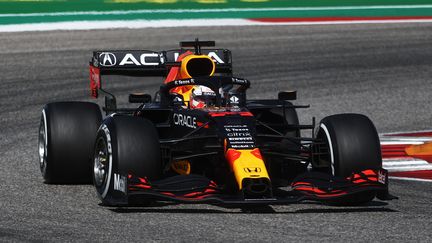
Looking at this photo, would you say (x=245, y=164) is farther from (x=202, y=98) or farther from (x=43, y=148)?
(x=43, y=148)

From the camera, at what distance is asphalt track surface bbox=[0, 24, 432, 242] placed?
975cm

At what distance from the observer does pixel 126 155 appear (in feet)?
34.6

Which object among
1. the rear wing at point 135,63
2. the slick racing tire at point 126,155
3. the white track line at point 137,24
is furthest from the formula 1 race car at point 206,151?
the white track line at point 137,24

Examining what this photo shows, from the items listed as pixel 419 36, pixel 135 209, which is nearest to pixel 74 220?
pixel 135 209

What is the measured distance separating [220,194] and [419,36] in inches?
696

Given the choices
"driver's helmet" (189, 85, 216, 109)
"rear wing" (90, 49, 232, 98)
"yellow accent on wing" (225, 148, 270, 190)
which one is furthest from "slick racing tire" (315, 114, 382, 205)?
"rear wing" (90, 49, 232, 98)

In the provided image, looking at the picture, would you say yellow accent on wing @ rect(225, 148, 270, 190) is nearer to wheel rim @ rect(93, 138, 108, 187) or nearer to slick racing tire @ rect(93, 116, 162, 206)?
slick racing tire @ rect(93, 116, 162, 206)

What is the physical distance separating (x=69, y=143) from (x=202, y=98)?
1.33 meters

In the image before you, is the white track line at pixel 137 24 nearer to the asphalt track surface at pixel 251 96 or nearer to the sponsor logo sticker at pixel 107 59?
the asphalt track surface at pixel 251 96

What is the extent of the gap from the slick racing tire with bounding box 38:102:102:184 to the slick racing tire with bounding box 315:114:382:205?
2.32 meters

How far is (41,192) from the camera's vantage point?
11758 mm

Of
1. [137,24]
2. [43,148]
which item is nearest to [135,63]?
[43,148]

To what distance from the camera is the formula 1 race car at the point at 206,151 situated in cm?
1050

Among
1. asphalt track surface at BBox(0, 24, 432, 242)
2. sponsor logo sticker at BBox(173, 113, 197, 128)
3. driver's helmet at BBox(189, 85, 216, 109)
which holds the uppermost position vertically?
driver's helmet at BBox(189, 85, 216, 109)
